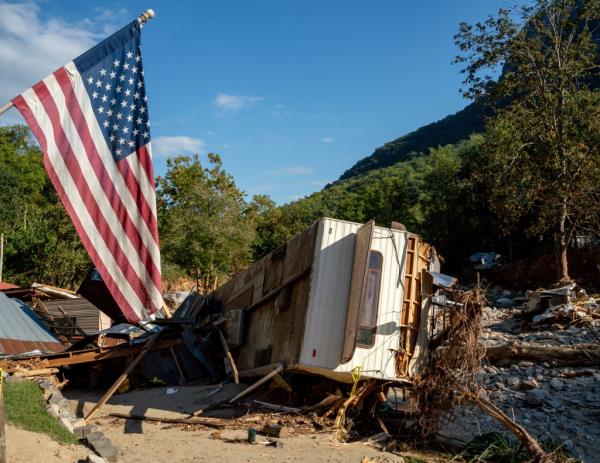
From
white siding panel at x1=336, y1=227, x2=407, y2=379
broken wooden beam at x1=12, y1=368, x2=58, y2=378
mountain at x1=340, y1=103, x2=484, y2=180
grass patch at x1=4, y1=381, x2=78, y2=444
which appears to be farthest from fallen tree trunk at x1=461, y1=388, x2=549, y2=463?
mountain at x1=340, y1=103, x2=484, y2=180

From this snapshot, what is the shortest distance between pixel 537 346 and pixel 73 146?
1302 centimetres

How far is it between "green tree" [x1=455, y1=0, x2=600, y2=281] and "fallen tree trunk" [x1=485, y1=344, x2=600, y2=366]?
10039 millimetres

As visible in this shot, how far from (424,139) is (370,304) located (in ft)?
285

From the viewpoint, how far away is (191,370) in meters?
16.1

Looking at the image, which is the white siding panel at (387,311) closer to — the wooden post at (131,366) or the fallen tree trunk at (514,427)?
the fallen tree trunk at (514,427)

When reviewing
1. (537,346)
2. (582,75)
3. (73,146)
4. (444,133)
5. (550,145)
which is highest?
(444,133)

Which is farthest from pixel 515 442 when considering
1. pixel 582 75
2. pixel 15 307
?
pixel 582 75

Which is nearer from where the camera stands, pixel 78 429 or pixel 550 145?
pixel 78 429

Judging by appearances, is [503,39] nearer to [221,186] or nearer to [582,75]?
[582,75]

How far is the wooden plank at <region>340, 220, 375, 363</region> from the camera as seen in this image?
1133 centimetres

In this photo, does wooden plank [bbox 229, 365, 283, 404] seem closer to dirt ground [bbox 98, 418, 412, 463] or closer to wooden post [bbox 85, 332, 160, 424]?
Result: dirt ground [bbox 98, 418, 412, 463]

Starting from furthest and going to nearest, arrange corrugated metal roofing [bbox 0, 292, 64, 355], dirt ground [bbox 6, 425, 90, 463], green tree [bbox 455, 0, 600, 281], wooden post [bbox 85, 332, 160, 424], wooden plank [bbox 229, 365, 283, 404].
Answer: green tree [bbox 455, 0, 600, 281] → corrugated metal roofing [bbox 0, 292, 64, 355] → wooden post [bbox 85, 332, 160, 424] → wooden plank [bbox 229, 365, 283, 404] → dirt ground [bbox 6, 425, 90, 463]

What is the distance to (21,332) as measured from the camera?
665 inches

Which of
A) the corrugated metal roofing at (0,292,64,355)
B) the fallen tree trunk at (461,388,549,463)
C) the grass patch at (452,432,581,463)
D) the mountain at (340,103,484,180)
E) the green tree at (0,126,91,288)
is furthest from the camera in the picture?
the mountain at (340,103,484,180)
